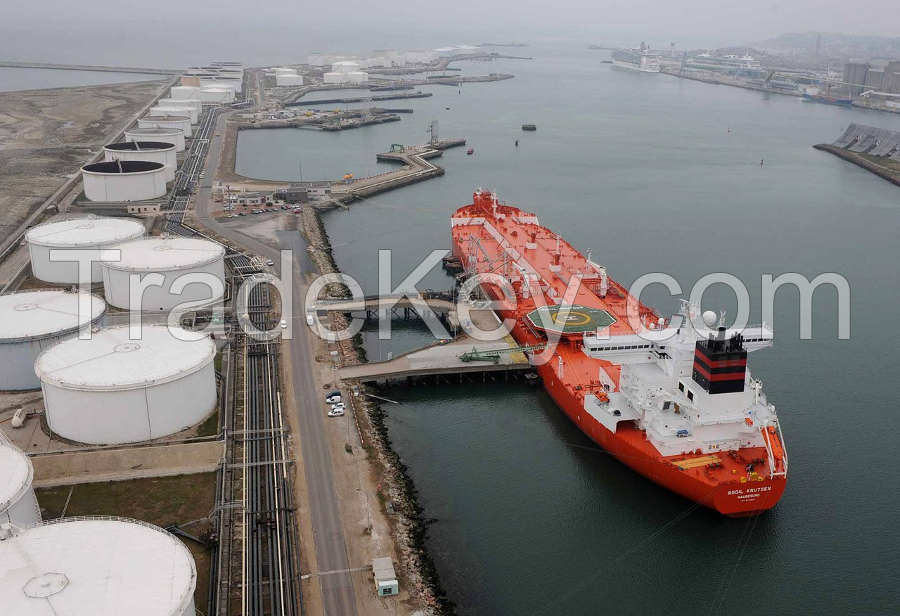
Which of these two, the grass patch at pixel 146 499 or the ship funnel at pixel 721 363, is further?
the ship funnel at pixel 721 363

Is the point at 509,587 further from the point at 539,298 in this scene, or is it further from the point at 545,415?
the point at 539,298

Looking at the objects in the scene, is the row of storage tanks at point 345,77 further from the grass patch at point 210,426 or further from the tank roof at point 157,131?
the grass patch at point 210,426

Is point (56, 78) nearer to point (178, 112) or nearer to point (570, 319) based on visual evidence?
point (178, 112)

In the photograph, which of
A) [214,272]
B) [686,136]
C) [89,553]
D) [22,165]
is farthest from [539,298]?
[686,136]

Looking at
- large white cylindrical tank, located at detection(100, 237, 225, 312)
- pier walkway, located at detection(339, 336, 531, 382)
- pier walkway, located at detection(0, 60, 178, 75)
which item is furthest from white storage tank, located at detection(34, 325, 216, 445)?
pier walkway, located at detection(0, 60, 178, 75)

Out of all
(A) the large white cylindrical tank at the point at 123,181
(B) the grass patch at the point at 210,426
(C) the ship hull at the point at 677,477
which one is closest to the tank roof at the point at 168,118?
(A) the large white cylindrical tank at the point at 123,181

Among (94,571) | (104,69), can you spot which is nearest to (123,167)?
(94,571)
